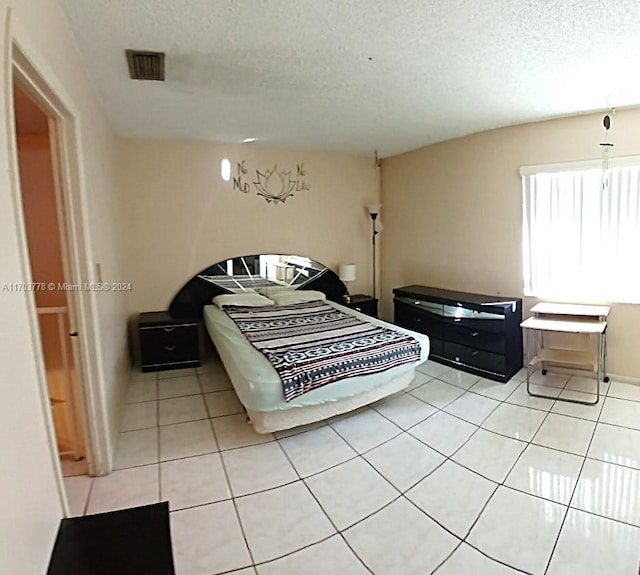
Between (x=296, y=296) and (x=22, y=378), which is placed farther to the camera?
(x=296, y=296)

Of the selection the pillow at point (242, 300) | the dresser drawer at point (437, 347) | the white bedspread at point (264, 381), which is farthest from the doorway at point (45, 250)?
the dresser drawer at point (437, 347)

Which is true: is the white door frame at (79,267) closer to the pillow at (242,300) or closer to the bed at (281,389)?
the bed at (281,389)

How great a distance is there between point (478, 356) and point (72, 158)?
140 inches

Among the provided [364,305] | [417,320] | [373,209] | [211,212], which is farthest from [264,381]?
[373,209]

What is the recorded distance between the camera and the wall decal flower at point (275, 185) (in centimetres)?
468

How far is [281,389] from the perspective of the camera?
2406mm

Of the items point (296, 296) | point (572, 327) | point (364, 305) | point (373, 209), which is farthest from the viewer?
point (373, 209)

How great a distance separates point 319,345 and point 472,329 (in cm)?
167

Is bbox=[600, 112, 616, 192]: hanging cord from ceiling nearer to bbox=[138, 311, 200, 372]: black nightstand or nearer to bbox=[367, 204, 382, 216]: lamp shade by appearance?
bbox=[367, 204, 382, 216]: lamp shade

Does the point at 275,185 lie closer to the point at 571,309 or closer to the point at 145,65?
the point at 145,65

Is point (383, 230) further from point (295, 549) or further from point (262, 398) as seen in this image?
point (295, 549)

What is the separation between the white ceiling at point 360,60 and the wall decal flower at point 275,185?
99 cm

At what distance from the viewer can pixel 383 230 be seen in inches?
215

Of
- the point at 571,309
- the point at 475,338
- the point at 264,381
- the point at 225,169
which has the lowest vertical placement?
the point at 475,338
